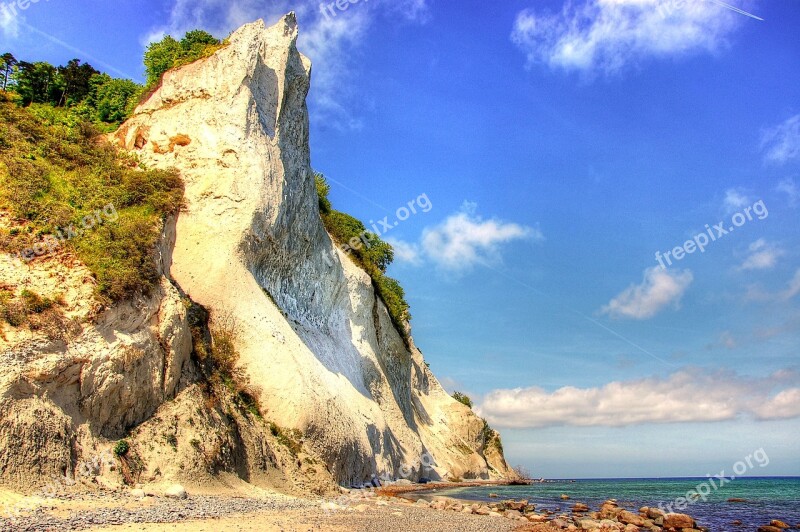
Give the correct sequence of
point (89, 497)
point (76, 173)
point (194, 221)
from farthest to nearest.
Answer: point (194, 221) → point (76, 173) → point (89, 497)

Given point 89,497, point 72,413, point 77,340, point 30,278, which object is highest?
point 30,278

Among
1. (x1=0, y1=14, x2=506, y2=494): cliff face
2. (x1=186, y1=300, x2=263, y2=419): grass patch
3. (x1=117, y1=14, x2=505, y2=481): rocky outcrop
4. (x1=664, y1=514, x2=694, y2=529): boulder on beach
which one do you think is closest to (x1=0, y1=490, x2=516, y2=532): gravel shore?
(x1=0, y1=14, x2=506, y2=494): cliff face

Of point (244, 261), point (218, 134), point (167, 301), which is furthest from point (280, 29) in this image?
point (167, 301)

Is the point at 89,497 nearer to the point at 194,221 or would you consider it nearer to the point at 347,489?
the point at 347,489

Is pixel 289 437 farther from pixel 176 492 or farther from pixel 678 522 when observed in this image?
pixel 678 522

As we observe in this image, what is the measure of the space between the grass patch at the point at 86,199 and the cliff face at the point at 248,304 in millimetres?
918

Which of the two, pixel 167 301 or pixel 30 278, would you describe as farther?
pixel 167 301

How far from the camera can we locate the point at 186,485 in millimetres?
14227

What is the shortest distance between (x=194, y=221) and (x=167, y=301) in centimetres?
616

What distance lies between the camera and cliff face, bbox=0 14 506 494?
14.5 m

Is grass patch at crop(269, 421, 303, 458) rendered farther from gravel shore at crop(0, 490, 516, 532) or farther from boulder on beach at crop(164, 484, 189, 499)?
boulder on beach at crop(164, 484, 189, 499)

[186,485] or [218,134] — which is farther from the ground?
[218,134]

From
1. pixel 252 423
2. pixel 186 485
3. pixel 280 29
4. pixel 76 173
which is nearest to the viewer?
pixel 186 485

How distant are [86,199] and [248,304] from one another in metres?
6.53
